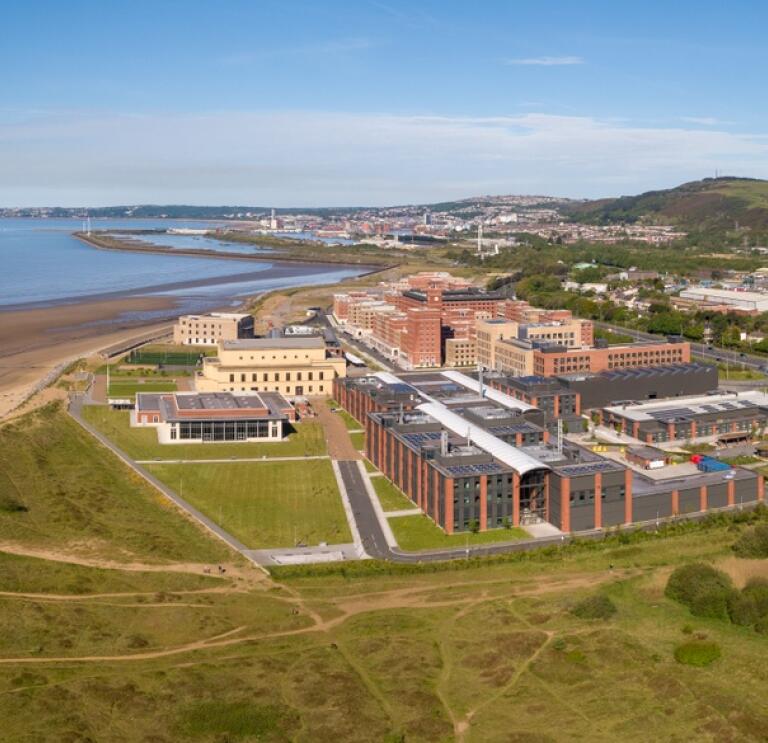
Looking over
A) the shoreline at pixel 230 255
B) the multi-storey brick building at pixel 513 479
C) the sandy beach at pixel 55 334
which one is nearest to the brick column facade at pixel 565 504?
the multi-storey brick building at pixel 513 479


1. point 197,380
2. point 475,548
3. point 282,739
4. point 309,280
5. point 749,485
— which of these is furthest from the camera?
point 309,280

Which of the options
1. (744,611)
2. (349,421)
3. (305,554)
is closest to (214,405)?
(349,421)

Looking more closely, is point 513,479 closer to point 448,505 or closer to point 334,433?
point 448,505

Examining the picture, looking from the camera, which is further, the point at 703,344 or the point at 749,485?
the point at 703,344

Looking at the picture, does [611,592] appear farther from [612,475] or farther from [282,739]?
[282,739]

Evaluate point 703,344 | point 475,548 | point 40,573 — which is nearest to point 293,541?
point 475,548
